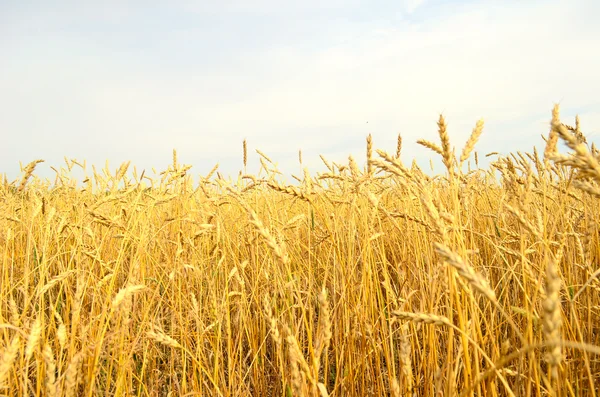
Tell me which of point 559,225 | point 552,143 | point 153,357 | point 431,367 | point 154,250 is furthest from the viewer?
point 154,250

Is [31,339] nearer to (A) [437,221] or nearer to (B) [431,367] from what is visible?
(A) [437,221]

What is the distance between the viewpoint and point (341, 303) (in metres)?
1.79

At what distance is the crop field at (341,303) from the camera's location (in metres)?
0.96

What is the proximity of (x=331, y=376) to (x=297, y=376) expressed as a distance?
126cm

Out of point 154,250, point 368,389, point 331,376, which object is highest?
point 154,250

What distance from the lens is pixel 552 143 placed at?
127 centimetres

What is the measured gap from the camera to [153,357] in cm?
185

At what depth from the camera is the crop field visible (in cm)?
96

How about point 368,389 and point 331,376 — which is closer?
point 368,389

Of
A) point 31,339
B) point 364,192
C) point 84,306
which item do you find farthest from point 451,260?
point 84,306

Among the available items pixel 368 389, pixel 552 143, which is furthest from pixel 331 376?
pixel 552 143

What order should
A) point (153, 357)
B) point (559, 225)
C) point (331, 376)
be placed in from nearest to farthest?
point (153, 357)
point (331, 376)
point (559, 225)

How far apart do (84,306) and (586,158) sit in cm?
251

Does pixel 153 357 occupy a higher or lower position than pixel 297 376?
lower
